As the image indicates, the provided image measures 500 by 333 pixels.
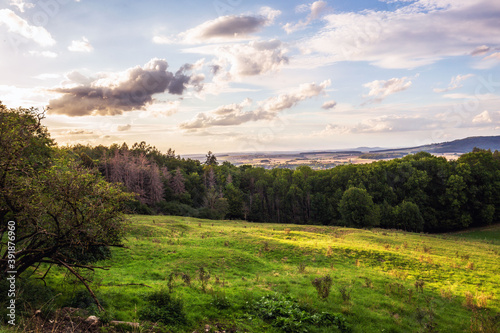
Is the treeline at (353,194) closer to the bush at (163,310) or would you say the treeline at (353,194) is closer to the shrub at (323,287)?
the shrub at (323,287)

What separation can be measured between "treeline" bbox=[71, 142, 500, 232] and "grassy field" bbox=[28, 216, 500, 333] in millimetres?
39118

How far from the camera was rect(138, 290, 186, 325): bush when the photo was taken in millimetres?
9945

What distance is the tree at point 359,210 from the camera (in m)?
60.4

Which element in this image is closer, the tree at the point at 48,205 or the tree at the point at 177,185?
the tree at the point at 48,205

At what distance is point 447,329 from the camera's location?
38.5 feet

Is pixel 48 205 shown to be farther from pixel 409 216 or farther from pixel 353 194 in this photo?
pixel 409 216

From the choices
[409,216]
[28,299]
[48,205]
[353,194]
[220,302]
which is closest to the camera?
[48,205]

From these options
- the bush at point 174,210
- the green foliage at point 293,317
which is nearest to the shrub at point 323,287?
the green foliage at point 293,317

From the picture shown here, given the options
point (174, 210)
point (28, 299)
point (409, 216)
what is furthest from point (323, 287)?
point (409, 216)

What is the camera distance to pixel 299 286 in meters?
16.0

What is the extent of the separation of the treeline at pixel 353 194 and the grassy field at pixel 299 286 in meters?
39.1

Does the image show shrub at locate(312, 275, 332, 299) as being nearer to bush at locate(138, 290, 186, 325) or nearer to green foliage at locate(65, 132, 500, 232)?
bush at locate(138, 290, 186, 325)

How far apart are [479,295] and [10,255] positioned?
21.9 meters

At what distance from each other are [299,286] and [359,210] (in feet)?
165
